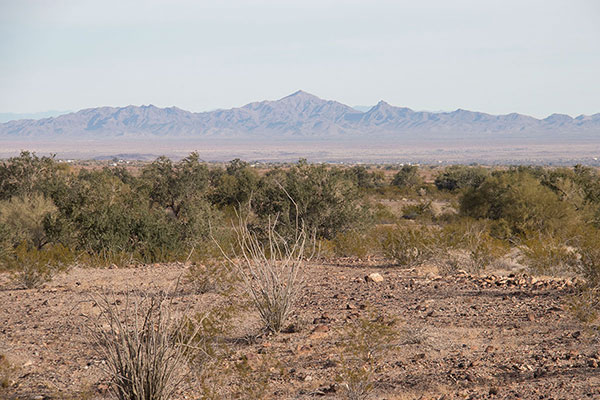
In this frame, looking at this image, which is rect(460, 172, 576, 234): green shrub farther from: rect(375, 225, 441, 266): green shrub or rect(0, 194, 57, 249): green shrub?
rect(0, 194, 57, 249): green shrub

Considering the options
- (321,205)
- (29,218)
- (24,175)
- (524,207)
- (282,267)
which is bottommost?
(524,207)

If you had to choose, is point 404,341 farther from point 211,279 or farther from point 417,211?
point 417,211

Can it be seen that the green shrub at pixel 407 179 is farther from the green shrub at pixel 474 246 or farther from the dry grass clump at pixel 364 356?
the dry grass clump at pixel 364 356

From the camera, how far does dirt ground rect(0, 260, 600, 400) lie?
258 inches

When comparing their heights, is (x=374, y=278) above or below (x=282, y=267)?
below

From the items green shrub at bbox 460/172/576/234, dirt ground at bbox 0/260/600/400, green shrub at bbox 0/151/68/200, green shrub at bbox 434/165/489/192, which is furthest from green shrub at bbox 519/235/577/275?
green shrub at bbox 434/165/489/192

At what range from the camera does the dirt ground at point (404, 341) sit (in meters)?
6.54

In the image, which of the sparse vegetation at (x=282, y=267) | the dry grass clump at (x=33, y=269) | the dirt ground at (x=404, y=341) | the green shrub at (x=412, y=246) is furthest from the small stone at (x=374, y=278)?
the dry grass clump at (x=33, y=269)

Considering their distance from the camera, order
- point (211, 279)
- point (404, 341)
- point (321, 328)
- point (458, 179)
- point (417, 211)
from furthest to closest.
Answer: point (458, 179), point (417, 211), point (211, 279), point (321, 328), point (404, 341)

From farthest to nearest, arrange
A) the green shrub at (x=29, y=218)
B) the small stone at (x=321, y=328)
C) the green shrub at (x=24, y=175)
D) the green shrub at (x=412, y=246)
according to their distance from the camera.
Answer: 1. the green shrub at (x=24, y=175)
2. the green shrub at (x=29, y=218)
3. the green shrub at (x=412, y=246)
4. the small stone at (x=321, y=328)

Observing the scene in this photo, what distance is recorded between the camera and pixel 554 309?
9211 mm

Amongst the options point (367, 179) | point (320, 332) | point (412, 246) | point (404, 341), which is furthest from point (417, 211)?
point (404, 341)

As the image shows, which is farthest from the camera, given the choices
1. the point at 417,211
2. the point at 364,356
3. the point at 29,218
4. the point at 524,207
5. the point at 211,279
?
the point at 417,211

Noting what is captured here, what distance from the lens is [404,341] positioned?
7.95 m
